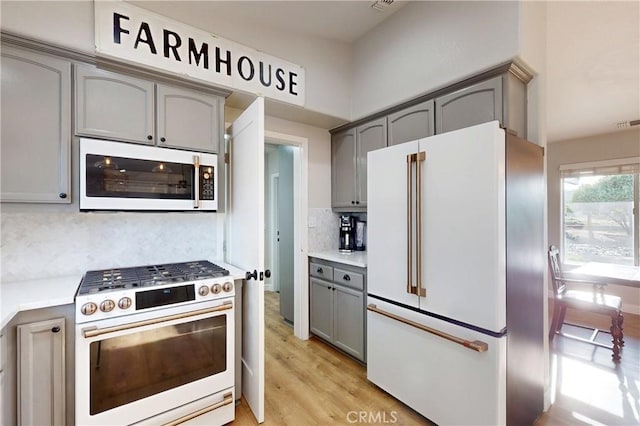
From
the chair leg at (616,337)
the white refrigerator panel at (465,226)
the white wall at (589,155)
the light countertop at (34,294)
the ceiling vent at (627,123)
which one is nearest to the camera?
the light countertop at (34,294)

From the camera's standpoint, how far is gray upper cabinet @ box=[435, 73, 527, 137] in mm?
1848

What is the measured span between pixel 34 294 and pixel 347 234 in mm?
2492

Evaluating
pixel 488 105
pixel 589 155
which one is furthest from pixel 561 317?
pixel 589 155

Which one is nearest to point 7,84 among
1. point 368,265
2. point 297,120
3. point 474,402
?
point 297,120

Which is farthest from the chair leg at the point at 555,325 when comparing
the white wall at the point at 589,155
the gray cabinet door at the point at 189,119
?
the gray cabinet door at the point at 189,119

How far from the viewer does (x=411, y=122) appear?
94.3 inches

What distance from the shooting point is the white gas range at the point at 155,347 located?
1444 millimetres

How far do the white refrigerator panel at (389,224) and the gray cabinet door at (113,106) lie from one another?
160cm

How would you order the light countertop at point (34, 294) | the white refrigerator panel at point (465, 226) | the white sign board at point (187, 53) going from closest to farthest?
1. the light countertop at point (34, 294)
2. the white refrigerator panel at point (465, 226)
3. the white sign board at point (187, 53)

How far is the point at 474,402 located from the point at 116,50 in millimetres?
2938

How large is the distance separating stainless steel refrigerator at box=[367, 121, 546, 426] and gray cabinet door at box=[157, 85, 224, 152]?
4.09 ft

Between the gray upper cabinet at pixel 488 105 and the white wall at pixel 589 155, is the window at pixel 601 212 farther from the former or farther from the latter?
the gray upper cabinet at pixel 488 105

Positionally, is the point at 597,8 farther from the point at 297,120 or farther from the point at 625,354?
the point at 625,354

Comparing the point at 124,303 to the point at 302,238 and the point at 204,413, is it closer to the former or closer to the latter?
the point at 204,413
